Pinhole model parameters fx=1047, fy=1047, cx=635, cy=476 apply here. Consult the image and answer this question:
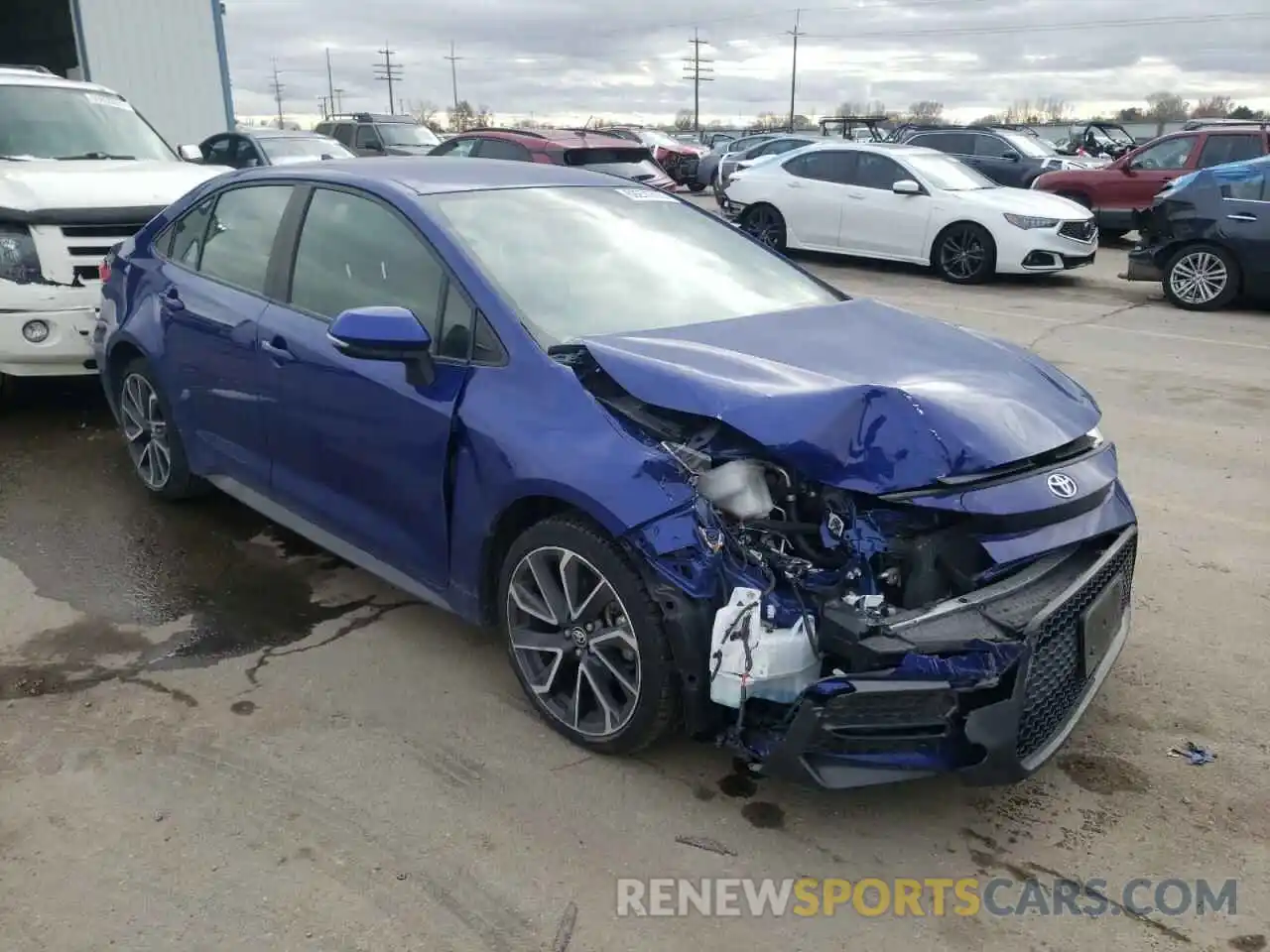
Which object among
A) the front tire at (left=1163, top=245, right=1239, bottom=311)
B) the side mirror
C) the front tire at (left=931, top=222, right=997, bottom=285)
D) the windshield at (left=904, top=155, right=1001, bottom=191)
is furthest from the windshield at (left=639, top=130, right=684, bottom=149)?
the side mirror

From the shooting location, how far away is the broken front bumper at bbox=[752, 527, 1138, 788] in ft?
8.32

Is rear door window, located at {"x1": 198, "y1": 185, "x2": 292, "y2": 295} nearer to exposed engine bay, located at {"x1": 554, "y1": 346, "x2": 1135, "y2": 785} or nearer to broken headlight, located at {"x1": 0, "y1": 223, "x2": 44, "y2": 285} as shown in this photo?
broken headlight, located at {"x1": 0, "y1": 223, "x2": 44, "y2": 285}

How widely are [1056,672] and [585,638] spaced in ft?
4.26

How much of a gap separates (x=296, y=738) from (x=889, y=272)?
457 inches

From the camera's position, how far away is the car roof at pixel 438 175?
3.87 meters

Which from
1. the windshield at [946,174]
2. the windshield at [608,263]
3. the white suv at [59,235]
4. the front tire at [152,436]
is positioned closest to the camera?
the windshield at [608,263]

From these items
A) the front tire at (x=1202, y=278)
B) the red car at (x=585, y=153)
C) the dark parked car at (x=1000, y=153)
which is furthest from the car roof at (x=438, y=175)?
the dark parked car at (x=1000, y=153)

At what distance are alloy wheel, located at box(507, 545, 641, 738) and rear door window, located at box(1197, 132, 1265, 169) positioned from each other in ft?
49.6

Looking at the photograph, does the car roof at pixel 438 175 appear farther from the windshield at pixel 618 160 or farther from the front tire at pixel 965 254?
the front tire at pixel 965 254

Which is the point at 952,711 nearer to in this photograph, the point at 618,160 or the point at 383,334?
the point at 383,334

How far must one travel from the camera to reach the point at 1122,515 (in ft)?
10.4

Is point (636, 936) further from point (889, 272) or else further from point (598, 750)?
point (889, 272)

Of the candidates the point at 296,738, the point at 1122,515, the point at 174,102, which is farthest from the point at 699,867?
the point at 174,102

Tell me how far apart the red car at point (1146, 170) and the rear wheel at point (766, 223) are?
4526 millimetres
